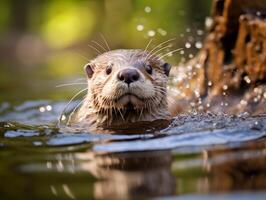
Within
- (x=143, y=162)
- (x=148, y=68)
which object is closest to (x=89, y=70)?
(x=148, y=68)

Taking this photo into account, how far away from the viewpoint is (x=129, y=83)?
3.79 m

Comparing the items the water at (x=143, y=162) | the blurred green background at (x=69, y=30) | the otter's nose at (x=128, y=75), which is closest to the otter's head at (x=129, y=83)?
the otter's nose at (x=128, y=75)

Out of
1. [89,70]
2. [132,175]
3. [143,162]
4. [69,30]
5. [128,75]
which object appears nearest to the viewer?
[132,175]

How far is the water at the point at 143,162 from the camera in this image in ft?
7.79

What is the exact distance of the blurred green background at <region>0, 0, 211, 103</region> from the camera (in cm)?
1016

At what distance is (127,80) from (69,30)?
1330 cm

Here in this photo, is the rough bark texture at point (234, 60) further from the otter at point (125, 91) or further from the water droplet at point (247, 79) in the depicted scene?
the otter at point (125, 91)

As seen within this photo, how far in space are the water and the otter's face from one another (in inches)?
9.9

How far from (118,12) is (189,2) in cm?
258

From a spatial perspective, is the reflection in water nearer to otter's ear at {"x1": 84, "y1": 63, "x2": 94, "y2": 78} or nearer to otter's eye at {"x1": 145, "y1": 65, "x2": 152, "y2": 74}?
otter's eye at {"x1": 145, "y1": 65, "x2": 152, "y2": 74}

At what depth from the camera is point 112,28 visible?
50.3ft

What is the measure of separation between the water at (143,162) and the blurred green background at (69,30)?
4581 mm

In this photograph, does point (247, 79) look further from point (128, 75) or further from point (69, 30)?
point (69, 30)

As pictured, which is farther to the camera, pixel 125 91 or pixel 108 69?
pixel 108 69
